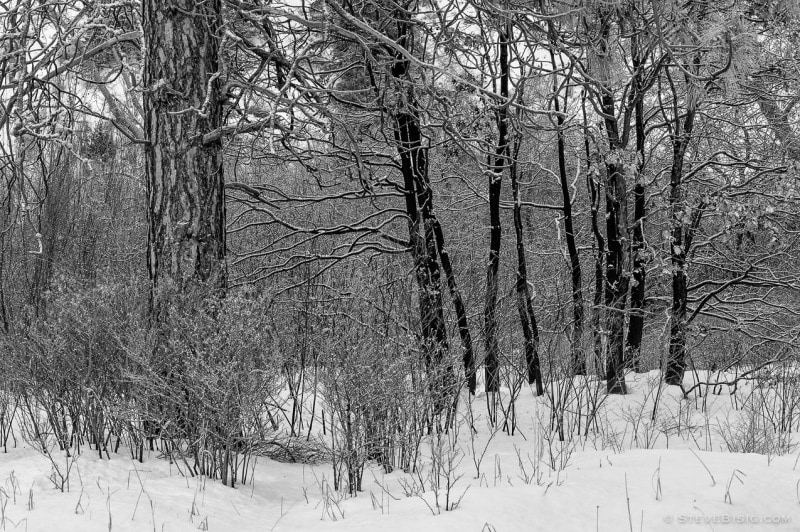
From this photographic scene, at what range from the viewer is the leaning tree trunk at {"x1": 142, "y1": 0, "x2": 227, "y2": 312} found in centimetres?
552

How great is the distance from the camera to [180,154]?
5.56m

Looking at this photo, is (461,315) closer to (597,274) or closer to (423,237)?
(423,237)

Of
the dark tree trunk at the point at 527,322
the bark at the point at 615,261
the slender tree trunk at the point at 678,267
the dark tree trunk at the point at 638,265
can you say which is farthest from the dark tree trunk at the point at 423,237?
the slender tree trunk at the point at 678,267

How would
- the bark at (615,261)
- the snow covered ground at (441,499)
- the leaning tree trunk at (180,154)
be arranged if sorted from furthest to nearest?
the bark at (615,261) < the leaning tree trunk at (180,154) < the snow covered ground at (441,499)

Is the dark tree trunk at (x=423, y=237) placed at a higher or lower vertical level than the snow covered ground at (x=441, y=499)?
higher

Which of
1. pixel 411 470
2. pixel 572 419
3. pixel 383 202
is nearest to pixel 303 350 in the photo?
pixel 411 470

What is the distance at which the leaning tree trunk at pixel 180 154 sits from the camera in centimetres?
552

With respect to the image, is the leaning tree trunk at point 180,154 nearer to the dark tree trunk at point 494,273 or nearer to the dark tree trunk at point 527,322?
the dark tree trunk at point 494,273

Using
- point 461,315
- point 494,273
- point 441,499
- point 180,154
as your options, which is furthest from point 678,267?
point 180,154

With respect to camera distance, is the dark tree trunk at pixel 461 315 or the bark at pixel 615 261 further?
the bark at pixel 615 261

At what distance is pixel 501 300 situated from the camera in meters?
7.24

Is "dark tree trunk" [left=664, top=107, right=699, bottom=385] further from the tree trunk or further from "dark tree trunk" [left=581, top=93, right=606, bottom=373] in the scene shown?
the tree trunk

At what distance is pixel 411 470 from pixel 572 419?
2.11 metres

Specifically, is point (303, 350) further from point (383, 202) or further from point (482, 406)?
point (383, 202)
